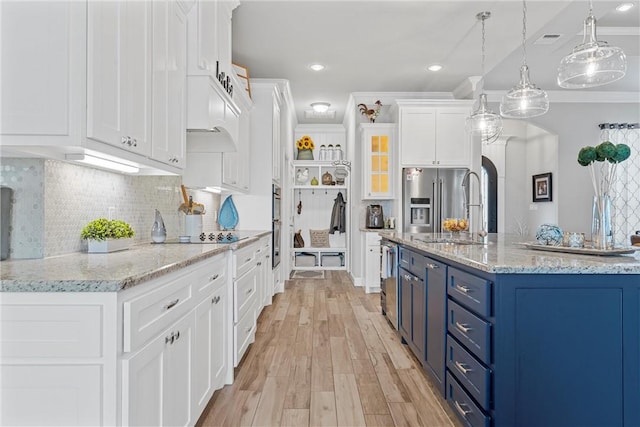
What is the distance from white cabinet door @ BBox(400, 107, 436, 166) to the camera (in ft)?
17.6

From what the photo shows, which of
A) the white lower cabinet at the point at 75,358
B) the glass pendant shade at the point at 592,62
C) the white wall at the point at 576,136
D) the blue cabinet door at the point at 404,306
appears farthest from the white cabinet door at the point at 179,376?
the white wall at the point at 576,136

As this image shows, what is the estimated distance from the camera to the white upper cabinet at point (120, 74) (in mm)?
1426

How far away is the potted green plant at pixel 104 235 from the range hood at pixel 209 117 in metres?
0.77

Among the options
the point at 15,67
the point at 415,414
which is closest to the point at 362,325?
the point at 415,414

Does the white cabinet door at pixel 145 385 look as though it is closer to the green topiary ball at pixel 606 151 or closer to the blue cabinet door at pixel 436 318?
the blue cabinet door at pixel 436 318

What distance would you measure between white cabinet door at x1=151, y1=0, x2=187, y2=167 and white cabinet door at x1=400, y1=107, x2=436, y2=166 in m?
3.60

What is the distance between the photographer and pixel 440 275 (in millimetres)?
2305

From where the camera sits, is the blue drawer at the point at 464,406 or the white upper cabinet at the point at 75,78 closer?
the white upper cabinet at the point at 75,78

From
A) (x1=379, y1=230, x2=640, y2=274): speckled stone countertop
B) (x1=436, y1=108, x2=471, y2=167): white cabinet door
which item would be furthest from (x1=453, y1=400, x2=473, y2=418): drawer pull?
(x1=436, y1=108, x2=471, y2=167): white cabinet door

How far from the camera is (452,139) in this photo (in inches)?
211

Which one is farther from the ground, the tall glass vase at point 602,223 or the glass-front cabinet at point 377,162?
the glass-front cabinet at point 377,162

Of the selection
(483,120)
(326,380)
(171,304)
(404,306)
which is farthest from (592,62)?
(171,304)

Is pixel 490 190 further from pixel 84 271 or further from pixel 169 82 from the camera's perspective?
pixel 84 271

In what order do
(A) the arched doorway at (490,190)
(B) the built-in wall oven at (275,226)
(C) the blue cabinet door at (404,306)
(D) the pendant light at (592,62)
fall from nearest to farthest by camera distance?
(D) the pendant light at (592,62), (C) the blue cabinet door at (404,306), (B) the built-in wall oven at (275,226), (A) the arched doorway at (490,190)
